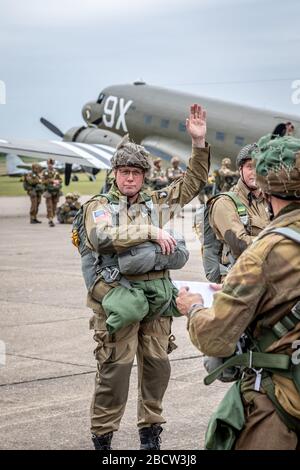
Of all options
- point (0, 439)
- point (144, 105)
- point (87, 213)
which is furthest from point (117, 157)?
point (144, 105)

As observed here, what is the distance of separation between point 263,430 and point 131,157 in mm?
2605

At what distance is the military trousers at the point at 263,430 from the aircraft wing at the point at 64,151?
2416 cm

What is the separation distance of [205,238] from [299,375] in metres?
3.31

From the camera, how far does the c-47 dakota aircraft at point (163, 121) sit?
107 ft

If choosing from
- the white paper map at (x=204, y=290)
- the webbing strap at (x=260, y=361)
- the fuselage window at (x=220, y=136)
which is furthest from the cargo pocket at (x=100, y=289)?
the fuselage window at (x=220, y=136)

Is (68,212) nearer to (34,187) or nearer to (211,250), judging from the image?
(34,187)

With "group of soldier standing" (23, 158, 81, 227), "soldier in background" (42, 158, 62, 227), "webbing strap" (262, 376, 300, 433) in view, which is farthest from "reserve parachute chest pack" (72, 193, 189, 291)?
"group of soldier standing" (23, 158, 81, 227)

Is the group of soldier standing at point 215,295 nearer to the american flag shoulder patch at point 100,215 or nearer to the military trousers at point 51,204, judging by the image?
the american flag shoulder patch at point 100,215

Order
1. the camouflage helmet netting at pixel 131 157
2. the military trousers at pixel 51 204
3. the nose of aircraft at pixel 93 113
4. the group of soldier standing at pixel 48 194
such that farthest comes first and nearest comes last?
the nose of aircraft at pixel 93 113 → the group of soldier standing at pixel 48 194 → the military trousers at pixel 51 204 → the camouflage helmet netting at pixel 131 157

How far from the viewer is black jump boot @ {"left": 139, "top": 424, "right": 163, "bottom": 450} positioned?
5.82 meters

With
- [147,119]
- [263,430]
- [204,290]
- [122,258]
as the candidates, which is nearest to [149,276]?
[122,258]

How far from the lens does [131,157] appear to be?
227 inches

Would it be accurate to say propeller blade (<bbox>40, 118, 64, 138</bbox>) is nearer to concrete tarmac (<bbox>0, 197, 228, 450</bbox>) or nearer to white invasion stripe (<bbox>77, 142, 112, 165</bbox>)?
white invasion stripe (<bbox>77, 142, 112, 165</bbox>)

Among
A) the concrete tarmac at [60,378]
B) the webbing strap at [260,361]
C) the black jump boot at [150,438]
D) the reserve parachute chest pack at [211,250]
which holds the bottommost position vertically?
the concrete tarmac at [60,378]
